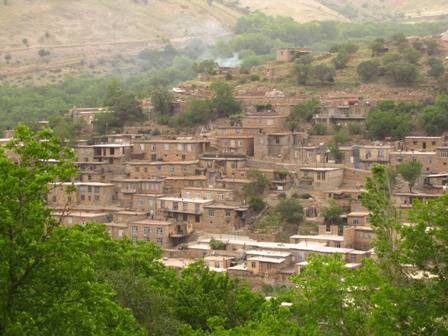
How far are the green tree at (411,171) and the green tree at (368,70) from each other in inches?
447

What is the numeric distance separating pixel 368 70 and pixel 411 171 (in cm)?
1192

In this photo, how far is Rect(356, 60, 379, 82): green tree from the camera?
43.0m

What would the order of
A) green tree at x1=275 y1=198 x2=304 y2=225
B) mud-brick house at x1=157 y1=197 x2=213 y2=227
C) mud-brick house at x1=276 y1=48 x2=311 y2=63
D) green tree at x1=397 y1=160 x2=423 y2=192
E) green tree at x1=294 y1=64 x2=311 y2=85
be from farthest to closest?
mud-brick house at x1=276 y1=48 x2=311 y2=63, green tree at x1=294 y1=64 x2=311 y2=85, mud-brick house at x1=157 y1=197 x2=213 y2=227, green tree at x1=275 y1=198 x2=304 y2=225, green tree at x1=397 y1=160 x2=423 y2=192

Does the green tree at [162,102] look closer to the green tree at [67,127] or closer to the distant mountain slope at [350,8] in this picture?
the green tree at [67,127]

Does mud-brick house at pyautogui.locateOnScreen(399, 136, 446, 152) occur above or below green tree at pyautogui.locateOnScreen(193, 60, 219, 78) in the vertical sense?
below

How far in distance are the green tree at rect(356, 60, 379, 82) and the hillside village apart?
1.82 meters

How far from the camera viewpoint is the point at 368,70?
141 ft

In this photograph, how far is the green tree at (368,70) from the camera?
43.0 meters

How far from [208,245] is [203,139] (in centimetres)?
712

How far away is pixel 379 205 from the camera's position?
15.7 meters

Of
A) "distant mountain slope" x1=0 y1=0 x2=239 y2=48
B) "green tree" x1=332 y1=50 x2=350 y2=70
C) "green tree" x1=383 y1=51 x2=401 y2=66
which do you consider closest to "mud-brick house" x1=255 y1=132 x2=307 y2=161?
"green tree" x1=383 y1=51 x2=401 y2=66

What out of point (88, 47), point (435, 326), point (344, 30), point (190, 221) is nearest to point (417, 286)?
point (435, 326)

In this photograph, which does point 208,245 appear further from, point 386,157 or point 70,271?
point 70,271

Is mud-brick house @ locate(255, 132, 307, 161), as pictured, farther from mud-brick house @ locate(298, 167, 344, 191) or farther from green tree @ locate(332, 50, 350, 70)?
green tree @ locate(332, 50, 350, 70)
